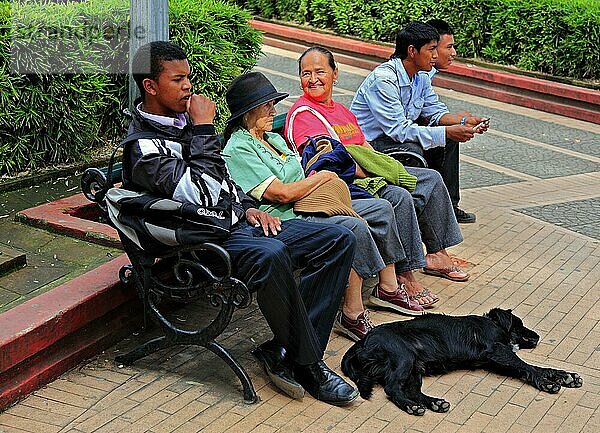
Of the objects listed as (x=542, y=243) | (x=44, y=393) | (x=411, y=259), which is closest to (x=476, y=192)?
(x=542, y=243)

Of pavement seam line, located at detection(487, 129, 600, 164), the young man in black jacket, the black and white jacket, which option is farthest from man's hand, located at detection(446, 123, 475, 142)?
pavement seam line, located at detection(487, 129, 600, 164)

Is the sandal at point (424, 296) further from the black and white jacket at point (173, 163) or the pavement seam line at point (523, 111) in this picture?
the pavement seam line at point (523, 111)

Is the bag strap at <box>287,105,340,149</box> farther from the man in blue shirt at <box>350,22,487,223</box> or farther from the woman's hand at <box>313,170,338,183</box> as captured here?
the man in blue shirt at <box>350,22,487,223</box>

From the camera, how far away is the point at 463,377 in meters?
4.89

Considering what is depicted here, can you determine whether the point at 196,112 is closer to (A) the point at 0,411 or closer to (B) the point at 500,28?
(A) the point at 0,411

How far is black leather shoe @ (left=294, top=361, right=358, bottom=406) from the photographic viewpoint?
14.8 feet

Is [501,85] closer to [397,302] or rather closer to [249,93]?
[397,302]

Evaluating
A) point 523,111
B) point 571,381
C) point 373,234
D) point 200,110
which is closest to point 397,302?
point 373,234

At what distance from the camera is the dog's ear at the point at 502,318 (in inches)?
203

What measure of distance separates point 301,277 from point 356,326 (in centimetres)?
62

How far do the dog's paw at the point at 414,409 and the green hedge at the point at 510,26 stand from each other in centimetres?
830

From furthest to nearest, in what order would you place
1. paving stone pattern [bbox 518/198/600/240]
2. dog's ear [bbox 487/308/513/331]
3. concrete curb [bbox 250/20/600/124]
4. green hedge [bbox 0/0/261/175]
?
1. concrete curb [bbox 250/20/600/124]
2. paving stone pattern [bbox 518/198/600/240]
3. green hedge [bbox 0/0/261/175]
4. dog's ear [bbox 487/308/513/331]

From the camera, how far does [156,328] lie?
16.9 feet

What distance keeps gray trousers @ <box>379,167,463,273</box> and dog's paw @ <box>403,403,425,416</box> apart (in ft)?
4.50
